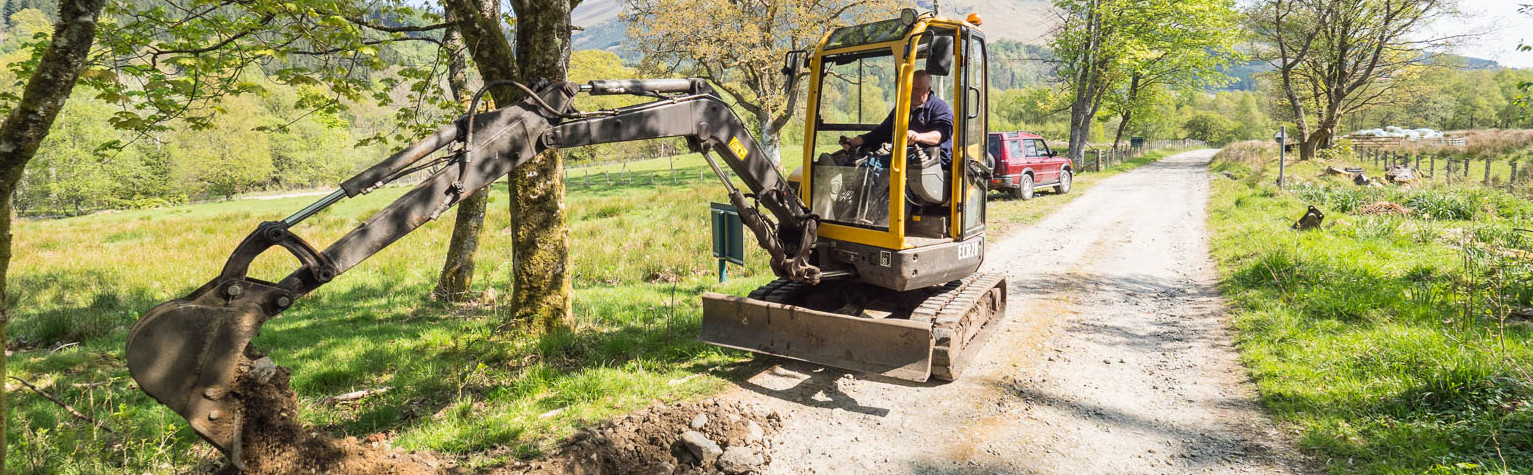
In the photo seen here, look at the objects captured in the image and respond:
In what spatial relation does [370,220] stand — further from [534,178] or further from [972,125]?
[972,125]

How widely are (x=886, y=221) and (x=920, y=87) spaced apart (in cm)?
114

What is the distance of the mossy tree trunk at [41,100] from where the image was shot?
9.95ft

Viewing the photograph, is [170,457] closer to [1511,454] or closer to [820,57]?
[820,57]

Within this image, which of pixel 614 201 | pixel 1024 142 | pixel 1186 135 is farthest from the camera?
pixel 1186 135

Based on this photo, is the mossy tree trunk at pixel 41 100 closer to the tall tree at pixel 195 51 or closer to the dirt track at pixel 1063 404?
the tall tree at pixel 195 51

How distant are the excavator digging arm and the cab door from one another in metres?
1.97

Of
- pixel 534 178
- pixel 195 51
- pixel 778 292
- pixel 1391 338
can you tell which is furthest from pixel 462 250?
pixel 1391 338

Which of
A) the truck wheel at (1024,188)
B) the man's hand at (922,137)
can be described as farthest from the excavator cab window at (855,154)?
the truck wheel at (1024,188)

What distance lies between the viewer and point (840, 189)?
20.4 ft

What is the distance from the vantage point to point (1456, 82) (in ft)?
228

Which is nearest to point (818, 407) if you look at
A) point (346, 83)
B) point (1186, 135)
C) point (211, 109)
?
point (346, 83)

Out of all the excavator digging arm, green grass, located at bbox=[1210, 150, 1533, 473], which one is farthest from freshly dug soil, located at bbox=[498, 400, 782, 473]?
green grass, located at bbox=[1210, 150, 1533, 473]

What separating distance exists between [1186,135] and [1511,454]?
10910 centimetres

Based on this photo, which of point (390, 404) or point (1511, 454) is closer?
point (1511, 454)
